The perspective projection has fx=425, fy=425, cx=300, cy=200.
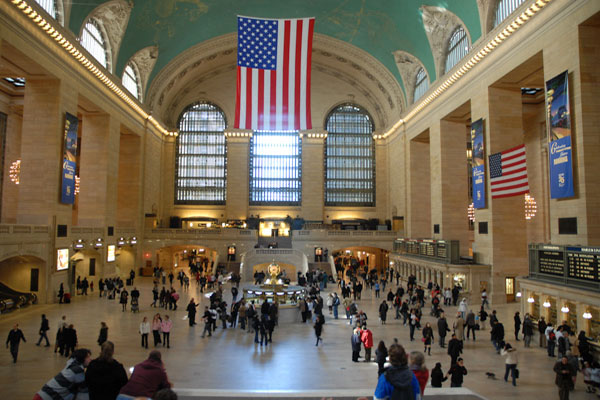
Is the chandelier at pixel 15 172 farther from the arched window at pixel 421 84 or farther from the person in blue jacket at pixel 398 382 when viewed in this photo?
the person in blue jacket at pixel 398 382

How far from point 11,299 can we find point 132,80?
19.2 metres

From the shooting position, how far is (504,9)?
65.8 feet

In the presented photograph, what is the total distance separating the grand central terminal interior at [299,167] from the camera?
12.4 metres

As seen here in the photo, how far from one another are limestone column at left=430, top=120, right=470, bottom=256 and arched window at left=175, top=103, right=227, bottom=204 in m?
22.9

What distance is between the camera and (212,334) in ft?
45.8

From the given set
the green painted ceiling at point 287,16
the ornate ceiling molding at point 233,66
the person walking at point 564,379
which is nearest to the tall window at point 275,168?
the ornate ceiling molding at point 233,66

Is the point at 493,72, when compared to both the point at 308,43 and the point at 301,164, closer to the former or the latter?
the point at 308,43

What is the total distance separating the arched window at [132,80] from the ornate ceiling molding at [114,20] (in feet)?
10.5

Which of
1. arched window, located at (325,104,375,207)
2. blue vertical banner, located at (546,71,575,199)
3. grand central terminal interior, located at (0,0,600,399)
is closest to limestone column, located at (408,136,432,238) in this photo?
grand central terminal interior, located at (0,0,600,399)

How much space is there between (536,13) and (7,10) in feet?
68.4

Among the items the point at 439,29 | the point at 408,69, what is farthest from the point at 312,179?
the point at 439,29

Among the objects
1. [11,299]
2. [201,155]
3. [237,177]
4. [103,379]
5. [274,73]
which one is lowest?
[11,299]

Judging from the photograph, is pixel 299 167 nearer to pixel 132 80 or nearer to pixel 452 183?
pixel 132 80

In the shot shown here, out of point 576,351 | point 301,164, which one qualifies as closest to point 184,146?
point 301,164
